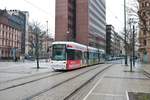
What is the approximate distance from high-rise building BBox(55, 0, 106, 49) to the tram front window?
3374 inches

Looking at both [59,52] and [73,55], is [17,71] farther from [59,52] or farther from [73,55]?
[73,55]

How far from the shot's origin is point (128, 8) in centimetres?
1510

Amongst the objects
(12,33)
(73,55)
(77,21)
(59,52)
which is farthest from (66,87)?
(77,21)

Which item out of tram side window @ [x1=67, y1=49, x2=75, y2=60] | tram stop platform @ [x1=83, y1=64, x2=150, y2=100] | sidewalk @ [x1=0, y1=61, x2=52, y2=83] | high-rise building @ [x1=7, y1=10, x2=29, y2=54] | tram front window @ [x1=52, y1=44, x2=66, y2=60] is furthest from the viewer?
high-rise building @ [x1=7, y1=10, x2=29, y2=54]

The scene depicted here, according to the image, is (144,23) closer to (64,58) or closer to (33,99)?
(33,99)

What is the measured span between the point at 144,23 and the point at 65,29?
368 ft

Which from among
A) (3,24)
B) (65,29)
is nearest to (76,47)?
(3,24)

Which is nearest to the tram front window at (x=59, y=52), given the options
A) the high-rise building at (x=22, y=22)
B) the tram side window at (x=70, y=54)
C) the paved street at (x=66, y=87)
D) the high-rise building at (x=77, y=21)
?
the tram side window at (x=70, y=54)

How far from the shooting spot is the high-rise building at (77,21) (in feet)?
408

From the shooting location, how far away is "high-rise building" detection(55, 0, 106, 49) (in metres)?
124

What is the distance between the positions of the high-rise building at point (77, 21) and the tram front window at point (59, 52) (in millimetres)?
85696

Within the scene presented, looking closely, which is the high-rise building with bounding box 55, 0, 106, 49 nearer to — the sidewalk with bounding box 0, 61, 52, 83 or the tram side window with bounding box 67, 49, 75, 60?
the sidewalk with bounding box 0, 61, 52, 83

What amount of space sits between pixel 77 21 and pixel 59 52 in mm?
99884

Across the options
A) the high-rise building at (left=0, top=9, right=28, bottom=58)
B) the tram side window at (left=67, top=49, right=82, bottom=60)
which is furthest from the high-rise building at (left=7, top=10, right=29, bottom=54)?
the tram side window at (left=67, top=49, right=82, bottom=60)
